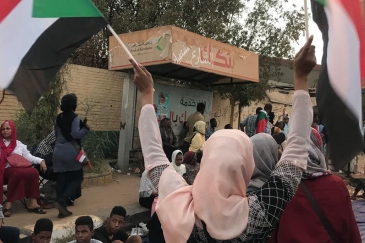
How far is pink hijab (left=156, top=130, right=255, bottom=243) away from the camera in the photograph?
1.46 meters

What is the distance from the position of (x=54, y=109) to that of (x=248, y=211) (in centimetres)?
626

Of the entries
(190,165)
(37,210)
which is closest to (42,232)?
(37,210)

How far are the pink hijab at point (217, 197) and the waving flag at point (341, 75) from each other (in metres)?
0.47

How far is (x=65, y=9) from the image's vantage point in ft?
7.35

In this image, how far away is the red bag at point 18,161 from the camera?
5.02m

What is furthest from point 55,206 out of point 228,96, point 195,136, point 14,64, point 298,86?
point 228,96

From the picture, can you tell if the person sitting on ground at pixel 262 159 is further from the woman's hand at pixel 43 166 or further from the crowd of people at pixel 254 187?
the woman's hand at pixel 43 166

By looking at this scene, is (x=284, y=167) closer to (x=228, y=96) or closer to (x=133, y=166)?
(x=133, y=166)

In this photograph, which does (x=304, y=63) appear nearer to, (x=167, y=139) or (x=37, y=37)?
(x=37, y=37)

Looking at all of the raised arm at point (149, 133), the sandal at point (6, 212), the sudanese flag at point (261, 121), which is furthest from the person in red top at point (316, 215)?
the sudanese flag at point (261, 121)

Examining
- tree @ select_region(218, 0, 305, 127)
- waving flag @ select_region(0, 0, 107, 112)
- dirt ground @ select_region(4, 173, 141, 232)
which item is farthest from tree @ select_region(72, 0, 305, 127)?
waving flag @ select_region(0, 0, 107, 112)

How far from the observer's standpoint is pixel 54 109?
284 inches

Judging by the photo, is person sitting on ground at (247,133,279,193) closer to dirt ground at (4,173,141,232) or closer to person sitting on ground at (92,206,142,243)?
person sitting on ground at (92,206,142,243)

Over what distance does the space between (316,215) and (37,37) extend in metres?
1.73
